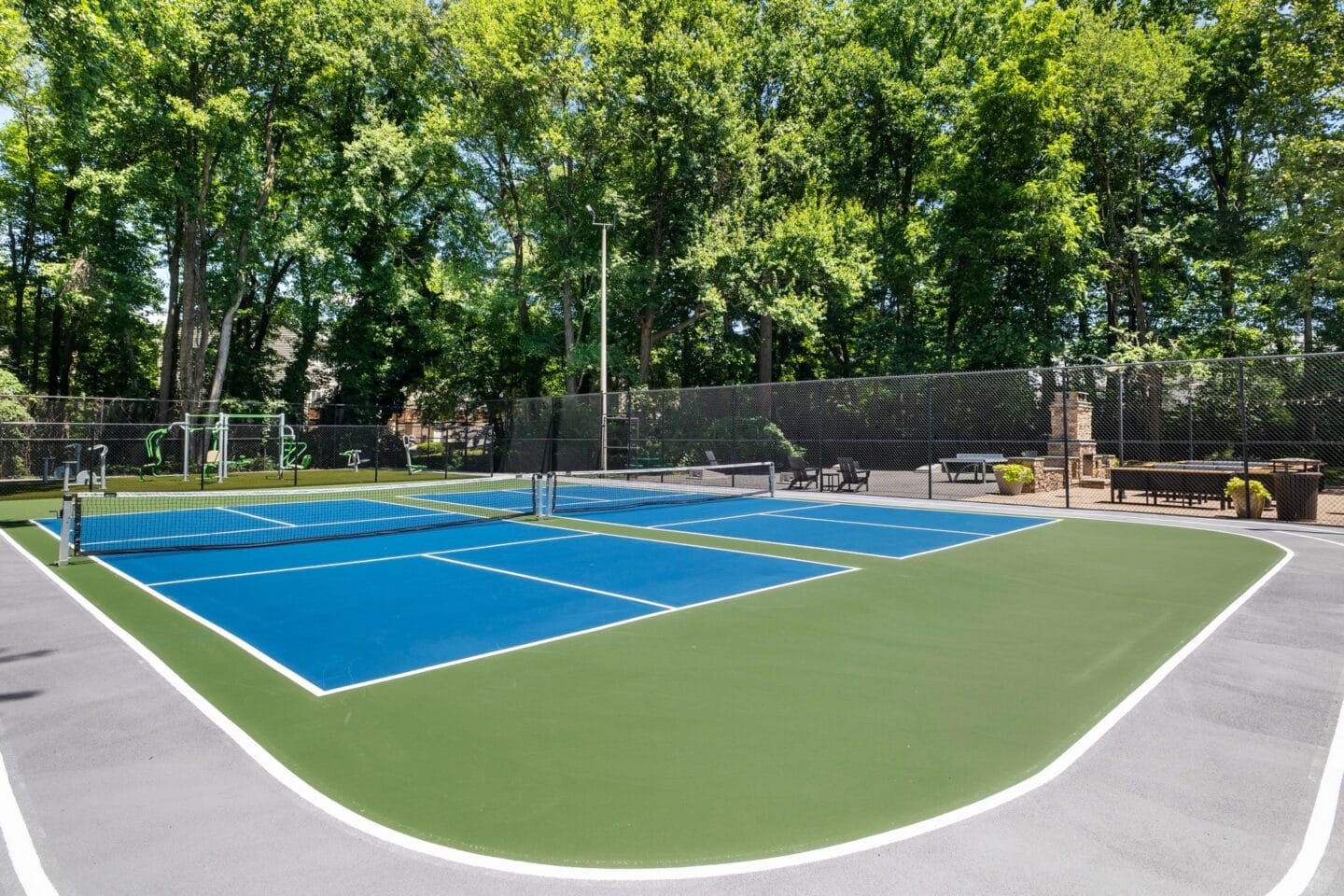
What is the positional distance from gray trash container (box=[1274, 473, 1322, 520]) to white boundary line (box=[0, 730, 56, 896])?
18.8 m

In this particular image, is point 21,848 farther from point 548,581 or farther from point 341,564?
point 341,564

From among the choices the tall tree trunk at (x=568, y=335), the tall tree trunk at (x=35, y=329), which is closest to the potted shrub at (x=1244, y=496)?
the tall tree trunk at (x=568, y=335)

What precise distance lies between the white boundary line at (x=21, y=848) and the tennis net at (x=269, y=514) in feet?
27.2

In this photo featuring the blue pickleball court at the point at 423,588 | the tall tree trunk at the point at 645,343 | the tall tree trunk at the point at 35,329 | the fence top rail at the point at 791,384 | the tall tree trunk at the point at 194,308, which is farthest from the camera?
the tall tree trunk at the point at 35,329

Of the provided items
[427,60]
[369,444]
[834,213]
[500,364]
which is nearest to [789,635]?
[834,213]

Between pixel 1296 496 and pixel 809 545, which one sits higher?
pixel 1296 496

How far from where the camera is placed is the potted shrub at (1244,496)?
14914mm

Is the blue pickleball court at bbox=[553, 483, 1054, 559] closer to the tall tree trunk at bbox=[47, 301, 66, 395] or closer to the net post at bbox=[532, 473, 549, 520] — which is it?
the net post at bbox=[532, 473, 549, 520]

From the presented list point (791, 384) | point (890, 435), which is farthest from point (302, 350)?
point (890, 435)

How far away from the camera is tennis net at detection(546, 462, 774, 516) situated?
59.9ft

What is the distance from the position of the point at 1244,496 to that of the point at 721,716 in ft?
51.3

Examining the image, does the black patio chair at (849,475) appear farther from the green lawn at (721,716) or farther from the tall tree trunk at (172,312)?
the tall tree trunk at (172,312)

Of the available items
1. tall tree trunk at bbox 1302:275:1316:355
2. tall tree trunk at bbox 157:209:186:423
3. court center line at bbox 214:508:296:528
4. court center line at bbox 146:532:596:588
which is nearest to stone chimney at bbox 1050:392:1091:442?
tall tree trunk at bbox 1302:275:1316:355

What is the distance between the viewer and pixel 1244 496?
1503cm
